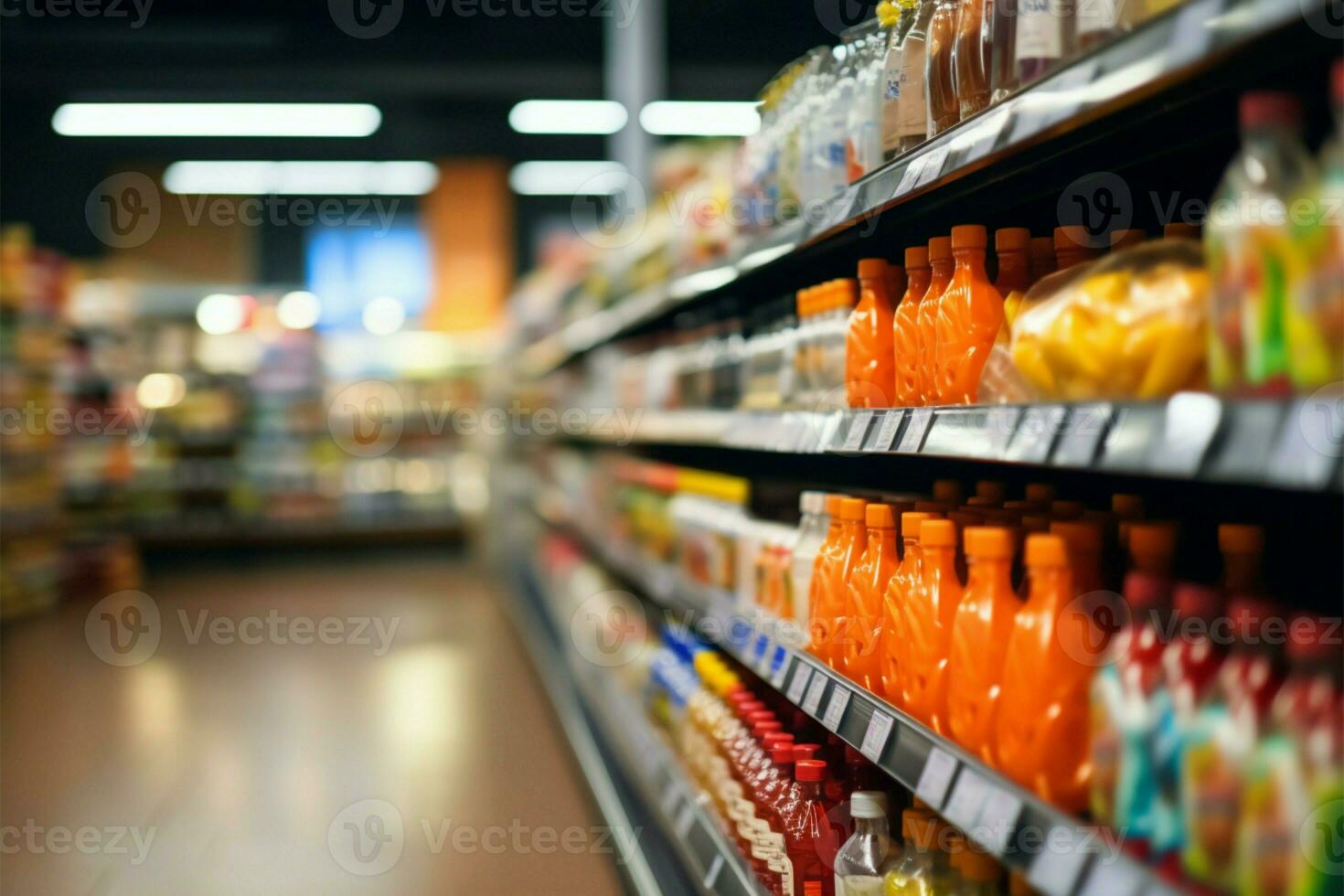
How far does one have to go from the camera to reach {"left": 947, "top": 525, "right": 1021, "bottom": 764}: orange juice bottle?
1374mm

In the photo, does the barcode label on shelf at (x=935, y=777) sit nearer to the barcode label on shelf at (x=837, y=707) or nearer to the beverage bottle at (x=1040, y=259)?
the barcode label on shelf at (x=837, y=707)

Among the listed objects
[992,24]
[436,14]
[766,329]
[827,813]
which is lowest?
[827,813]

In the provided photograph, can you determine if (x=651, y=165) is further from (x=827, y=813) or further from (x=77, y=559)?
(x=77, y=559)

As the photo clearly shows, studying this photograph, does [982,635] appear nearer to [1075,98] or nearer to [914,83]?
[1075,98]

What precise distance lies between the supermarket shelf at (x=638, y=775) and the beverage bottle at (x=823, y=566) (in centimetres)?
46

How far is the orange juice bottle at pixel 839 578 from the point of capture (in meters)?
1.93

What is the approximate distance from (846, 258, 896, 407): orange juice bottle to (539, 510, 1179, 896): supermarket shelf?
1.45ft

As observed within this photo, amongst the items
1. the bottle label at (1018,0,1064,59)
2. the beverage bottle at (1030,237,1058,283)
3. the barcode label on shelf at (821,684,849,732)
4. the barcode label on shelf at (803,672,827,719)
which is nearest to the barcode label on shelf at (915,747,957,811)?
the barcode label on shelf at (821,684,849,732)

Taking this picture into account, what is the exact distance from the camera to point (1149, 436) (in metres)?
1.01

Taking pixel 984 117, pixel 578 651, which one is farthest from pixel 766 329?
pixel 578 651

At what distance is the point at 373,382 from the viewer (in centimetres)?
1202

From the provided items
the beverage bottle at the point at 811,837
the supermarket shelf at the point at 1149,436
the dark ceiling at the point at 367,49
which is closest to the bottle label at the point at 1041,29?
the supermarket shelf at the point at 1149,436

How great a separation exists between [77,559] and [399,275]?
6186mm

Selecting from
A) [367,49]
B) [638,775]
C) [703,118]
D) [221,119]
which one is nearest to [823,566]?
[638,775]
